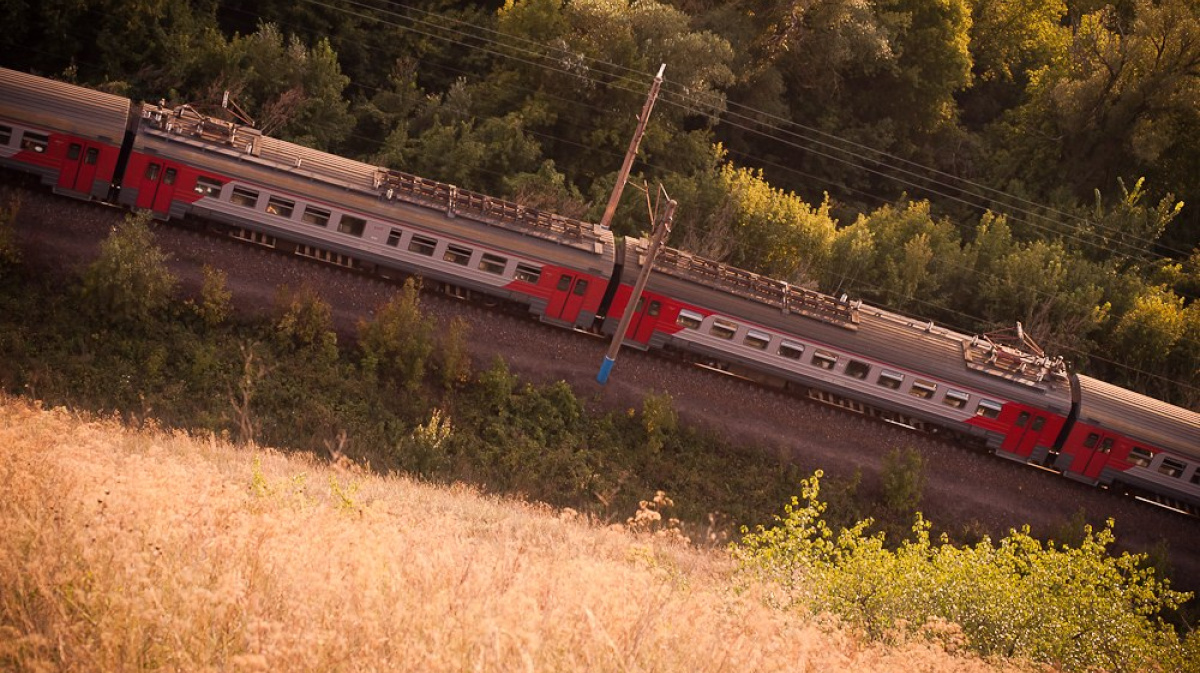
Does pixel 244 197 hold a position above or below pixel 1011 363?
below

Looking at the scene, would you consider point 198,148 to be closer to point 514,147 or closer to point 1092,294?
point 514,147

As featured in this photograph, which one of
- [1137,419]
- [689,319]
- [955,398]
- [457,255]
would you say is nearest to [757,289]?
[689,319]

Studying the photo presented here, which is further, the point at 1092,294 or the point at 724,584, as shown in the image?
the point at 1092,294

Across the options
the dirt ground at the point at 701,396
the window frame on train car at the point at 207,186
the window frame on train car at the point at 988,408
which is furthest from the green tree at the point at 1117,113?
the window frame on train car at the point at 207,186

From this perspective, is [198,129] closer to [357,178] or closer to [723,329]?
[357,178]

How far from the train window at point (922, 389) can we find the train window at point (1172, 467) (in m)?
7.77

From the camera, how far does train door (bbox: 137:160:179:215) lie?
87.8 feet

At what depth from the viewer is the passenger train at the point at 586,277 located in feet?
87.7

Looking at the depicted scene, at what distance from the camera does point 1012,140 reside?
53.4m

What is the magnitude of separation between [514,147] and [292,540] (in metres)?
30.3

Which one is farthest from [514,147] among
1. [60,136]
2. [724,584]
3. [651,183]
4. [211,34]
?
[724,584]

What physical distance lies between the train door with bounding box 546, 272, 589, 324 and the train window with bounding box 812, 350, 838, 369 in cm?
699

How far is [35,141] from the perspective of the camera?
1035 inches

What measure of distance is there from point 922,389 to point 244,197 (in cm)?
1982
